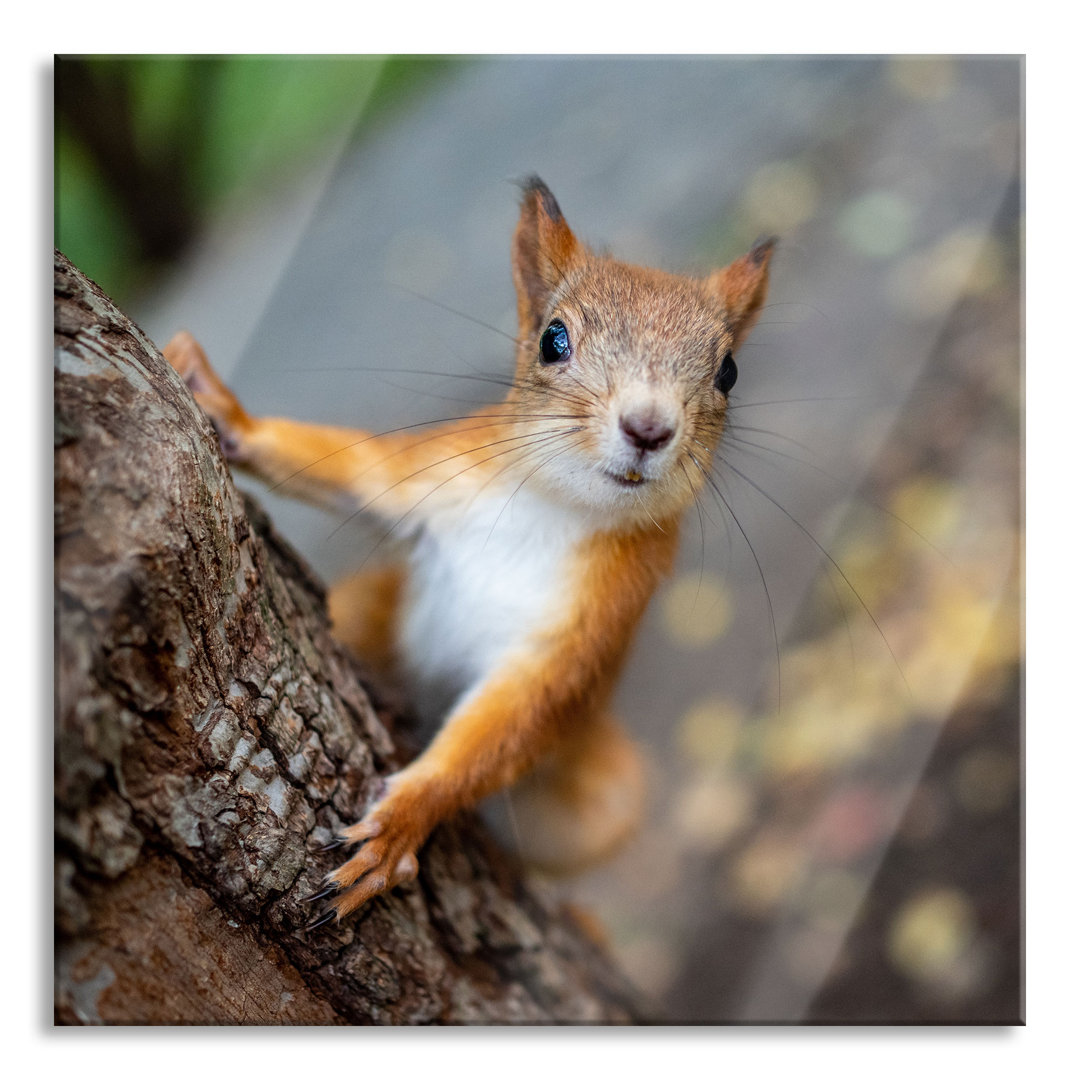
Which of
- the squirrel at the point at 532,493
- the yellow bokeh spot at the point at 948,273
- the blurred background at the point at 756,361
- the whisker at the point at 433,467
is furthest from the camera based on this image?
the yellow bokeh spot at the point at 948,273

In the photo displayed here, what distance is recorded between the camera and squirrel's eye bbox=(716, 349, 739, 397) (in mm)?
1520

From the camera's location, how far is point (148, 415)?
113cm

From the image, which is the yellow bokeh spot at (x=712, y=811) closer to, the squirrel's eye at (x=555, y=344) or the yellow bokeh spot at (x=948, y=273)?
Answer: the yellow bokeh spot at (x=948, y=273)

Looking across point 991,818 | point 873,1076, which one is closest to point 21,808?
point 873,1076

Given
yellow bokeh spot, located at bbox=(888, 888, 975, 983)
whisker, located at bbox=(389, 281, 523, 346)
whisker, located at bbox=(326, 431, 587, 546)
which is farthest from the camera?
yellow bokeh spot, located at bbox=(888, 888, 975, 983)

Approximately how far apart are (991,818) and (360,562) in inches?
68.1

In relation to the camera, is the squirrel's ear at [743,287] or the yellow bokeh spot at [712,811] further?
the yellow bokeh spot at [712,811]

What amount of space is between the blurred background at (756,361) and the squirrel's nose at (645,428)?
0.40 metres

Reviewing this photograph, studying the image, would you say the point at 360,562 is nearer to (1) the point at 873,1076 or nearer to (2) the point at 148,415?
(2) the point at 148,415

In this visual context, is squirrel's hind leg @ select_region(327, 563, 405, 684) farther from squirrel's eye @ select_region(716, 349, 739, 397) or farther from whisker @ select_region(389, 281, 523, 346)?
squirrel's eye @ select_region(716, 349, 739, 397)

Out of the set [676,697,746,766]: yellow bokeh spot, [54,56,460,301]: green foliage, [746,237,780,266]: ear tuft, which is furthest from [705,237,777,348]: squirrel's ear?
[676,697,746,766]: yellow bokeh spot

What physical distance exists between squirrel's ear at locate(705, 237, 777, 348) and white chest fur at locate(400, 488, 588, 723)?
0.48 meters

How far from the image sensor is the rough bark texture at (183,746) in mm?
1087

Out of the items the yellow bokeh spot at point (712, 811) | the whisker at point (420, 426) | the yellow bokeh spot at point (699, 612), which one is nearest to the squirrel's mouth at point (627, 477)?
the whisker at point (420, 426)
